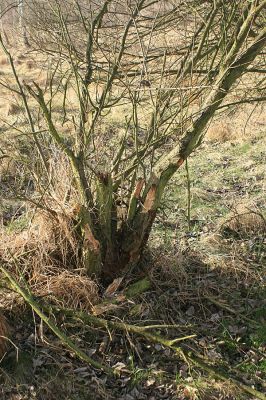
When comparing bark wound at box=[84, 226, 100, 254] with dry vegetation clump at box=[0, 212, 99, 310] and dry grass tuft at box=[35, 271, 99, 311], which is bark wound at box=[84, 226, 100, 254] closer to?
dry vegetation clump at box=[0, 212, 99, 310]

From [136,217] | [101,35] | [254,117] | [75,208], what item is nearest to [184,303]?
[136,217]

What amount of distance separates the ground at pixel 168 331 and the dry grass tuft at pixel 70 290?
0.07 ft

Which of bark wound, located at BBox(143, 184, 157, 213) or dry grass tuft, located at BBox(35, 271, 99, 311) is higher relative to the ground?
bark wound, located at BBox(143, 184, 157, 213)

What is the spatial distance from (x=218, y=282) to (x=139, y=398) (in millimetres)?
1799

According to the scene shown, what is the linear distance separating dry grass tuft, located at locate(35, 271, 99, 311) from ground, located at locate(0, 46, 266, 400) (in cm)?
2

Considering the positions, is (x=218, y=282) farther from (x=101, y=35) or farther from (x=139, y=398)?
(x=101, y=35)

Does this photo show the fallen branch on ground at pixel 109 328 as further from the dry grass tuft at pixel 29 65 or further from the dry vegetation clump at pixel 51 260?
the dry grass tuft at pixel 29 65

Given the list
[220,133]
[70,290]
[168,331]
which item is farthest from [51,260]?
[220,133]

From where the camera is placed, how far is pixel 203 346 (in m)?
4.48

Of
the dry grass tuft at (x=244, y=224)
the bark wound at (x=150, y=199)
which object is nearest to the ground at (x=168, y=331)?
the dry grass tuft at (x=244, y=224)

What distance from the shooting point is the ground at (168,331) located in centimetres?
397

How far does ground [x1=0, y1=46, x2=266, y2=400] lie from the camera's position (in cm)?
397

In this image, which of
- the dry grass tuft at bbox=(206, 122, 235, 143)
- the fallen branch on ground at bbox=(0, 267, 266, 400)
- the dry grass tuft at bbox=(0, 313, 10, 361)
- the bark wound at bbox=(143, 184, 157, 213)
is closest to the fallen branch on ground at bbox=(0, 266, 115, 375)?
the fallen branch on ground at bbox=(0, 267, 266, 400)

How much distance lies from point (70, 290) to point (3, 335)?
30.4 inches
